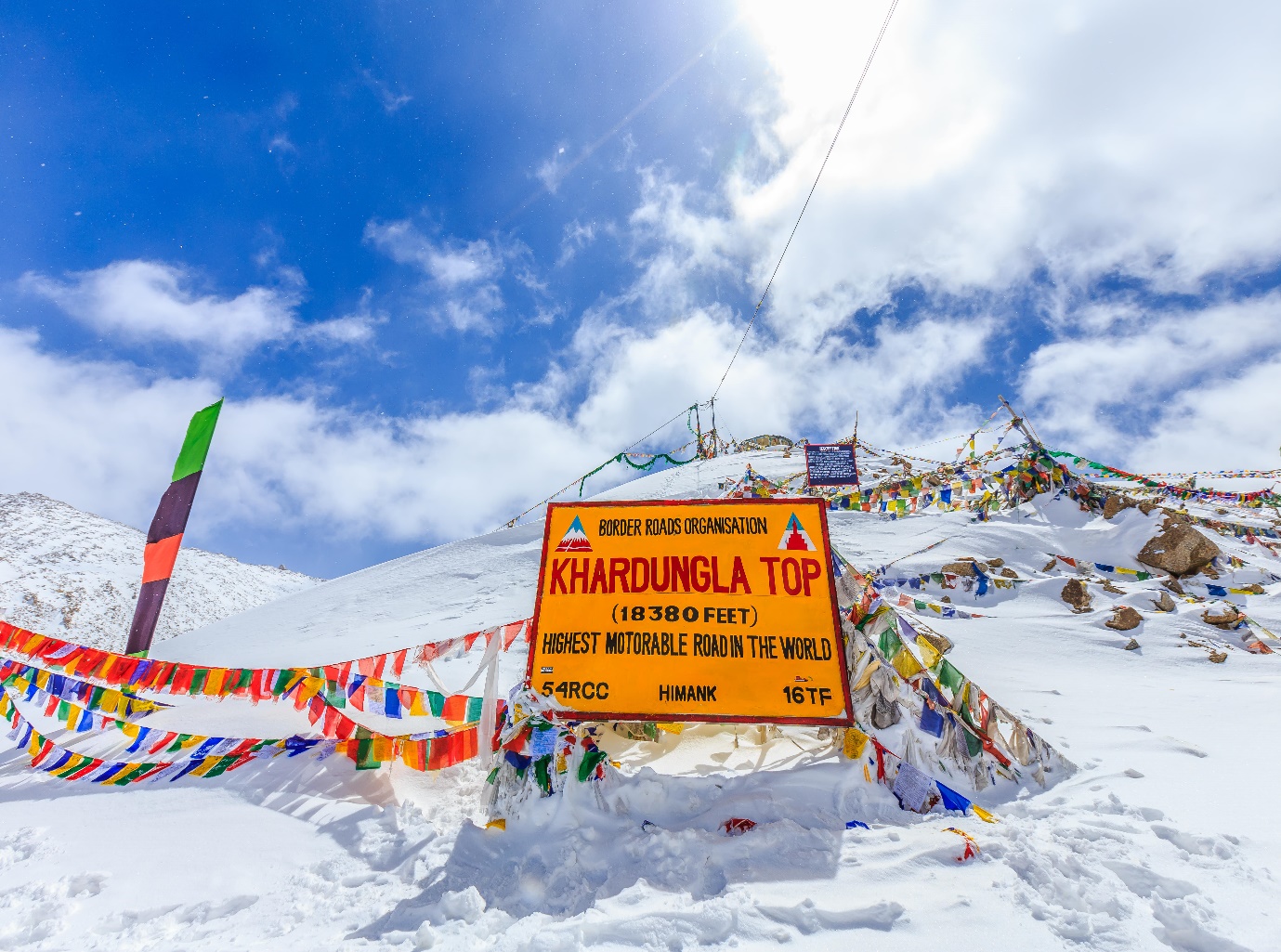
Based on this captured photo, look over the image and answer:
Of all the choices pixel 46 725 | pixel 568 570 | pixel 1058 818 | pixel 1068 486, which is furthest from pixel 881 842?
pixel 1068 486

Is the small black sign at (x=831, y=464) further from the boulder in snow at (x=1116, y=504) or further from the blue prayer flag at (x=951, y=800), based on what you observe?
the blue prayer flag at (x=951, y=800)

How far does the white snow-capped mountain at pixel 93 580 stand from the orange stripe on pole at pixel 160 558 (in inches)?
585

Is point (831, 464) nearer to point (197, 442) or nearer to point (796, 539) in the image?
point (796, 539)

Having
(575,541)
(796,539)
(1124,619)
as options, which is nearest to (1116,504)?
(1124,619)

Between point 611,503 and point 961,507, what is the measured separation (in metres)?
16.9

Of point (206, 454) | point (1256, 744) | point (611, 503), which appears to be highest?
point (206, 454)

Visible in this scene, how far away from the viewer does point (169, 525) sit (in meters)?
9.57

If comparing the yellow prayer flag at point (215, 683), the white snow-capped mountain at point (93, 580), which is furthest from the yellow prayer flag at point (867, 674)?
the white snow-capped mountain at point (93, 580)

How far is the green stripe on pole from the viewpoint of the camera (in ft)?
32.4

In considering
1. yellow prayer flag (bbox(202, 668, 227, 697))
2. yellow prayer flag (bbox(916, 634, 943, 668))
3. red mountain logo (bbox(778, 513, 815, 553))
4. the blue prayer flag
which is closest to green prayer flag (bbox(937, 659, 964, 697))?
yellow prayer flag (bbox(916, 634, 943, 668))

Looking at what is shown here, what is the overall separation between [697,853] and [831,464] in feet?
77.4

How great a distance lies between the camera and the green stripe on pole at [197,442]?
389 inches

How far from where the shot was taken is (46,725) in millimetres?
6809

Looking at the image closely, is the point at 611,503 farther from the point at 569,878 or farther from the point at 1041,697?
the point at 1041,697
